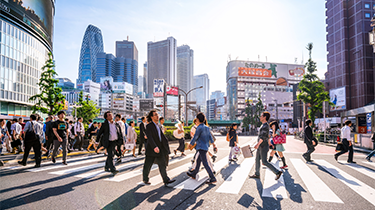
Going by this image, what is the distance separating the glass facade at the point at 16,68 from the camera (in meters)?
40.5

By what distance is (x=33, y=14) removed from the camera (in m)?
44.5

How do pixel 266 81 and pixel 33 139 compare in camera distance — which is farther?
pixel 266 81

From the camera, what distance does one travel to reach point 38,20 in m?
46.5

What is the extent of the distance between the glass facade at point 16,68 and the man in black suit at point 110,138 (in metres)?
43.2

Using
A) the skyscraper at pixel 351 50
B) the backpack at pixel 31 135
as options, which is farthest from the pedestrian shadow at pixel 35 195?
the skyscraper at pixel 351 50

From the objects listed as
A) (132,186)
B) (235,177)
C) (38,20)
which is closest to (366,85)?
(235,177)

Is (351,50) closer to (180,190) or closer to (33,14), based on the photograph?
(180,190)

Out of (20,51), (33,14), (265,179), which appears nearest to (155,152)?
(265,179)

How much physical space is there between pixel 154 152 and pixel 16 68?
165 feet

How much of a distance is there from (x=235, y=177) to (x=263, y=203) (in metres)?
2.12

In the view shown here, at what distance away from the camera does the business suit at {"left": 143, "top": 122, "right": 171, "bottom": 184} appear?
5203 millimetres

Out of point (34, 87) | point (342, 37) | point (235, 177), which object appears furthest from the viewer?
point (34, 87)

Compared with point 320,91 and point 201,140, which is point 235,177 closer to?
point 201,140

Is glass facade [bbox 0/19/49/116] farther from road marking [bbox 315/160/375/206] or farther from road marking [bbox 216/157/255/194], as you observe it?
road marking [bbox 315/160/375/206]
